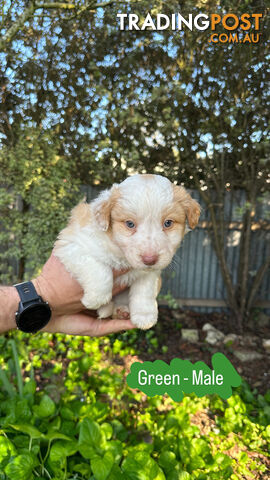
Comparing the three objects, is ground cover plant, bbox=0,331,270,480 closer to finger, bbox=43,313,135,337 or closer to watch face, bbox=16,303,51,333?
finger, bbox=43,313,135,337

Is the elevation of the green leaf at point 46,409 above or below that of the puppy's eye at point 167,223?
below

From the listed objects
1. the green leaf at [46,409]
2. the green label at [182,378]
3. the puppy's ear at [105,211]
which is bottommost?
the green leaf at [46,409]

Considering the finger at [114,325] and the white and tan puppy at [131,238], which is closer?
the white and tan puppy at [131,238]

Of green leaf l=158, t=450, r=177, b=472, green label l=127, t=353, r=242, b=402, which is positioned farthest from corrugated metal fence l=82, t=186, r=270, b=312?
green label l=127, t=353, r=242, b=402

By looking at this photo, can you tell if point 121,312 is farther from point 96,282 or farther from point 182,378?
point 182,378

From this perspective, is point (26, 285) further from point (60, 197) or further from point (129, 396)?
point (60, 197)

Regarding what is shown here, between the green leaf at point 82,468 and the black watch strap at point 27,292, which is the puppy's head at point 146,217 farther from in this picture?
the green leaf at point 82,468

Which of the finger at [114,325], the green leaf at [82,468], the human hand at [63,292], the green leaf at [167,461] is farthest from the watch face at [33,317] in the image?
the green leaf at [167,461]
